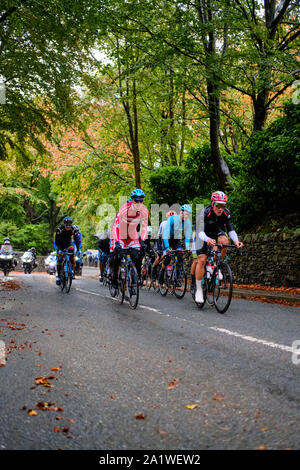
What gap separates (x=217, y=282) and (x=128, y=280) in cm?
188

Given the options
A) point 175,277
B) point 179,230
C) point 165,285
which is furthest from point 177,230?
point 165,285

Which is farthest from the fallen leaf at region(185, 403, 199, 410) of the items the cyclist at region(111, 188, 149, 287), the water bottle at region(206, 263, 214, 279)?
the cyclist at region(111, 188, 149, 287)

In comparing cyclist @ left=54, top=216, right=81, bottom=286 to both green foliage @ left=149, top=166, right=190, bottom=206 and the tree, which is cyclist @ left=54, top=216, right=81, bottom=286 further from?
green foliage @ left=149, top=166, right=190, bottom=206

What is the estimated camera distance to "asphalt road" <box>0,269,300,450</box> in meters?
2.97

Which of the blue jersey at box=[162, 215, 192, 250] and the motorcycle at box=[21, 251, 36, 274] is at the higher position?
the blue jersey at box=[162, 215, 192, 250]

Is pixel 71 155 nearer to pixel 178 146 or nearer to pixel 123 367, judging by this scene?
pixel 178 146

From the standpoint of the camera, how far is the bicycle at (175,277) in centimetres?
1186

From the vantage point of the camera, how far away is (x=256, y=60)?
523 inches

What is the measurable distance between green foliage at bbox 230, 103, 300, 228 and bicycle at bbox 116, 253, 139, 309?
5.25 metres

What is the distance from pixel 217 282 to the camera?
8945mm

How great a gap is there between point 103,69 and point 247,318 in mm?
10917

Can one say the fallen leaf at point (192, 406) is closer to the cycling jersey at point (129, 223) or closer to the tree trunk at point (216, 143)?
the cycling jersey at point (129, 223)

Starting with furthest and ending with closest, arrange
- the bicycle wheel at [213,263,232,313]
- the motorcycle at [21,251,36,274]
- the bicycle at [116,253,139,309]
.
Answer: the motorcycle at [21,251,36,274] → the bicycle at [116,253,139,309] → the bicycle wheel at [213,263,232,313]
